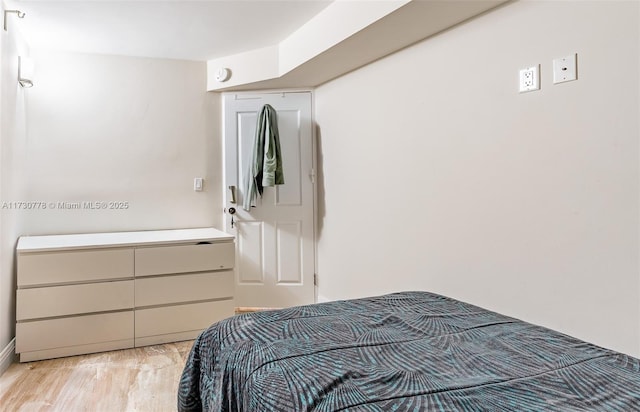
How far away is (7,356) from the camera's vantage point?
2.54 metres

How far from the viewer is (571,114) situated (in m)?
1.70

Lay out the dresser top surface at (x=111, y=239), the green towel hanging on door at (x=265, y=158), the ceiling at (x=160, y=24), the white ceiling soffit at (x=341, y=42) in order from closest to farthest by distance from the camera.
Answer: the white ceiling soffit at (x=341, y=42)
the ceiling at (x=160, y=24)
the dresser top surface at (x=111, y=239)
the green towel hanging on door at (x=265, y=158)

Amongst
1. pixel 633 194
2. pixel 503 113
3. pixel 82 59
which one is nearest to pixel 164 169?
pixel 82 59

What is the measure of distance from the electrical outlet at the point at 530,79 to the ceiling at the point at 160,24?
1294 millimetres

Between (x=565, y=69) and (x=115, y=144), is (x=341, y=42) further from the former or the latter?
(x=115, y=144)

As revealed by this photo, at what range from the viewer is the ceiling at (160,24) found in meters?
2.58

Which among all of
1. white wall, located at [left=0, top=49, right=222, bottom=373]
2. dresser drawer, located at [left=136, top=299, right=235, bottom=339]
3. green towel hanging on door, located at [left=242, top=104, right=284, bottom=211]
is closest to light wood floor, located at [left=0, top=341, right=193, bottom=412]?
dresser drawer, located at [left=136, top=299, right=235, bottom=339]

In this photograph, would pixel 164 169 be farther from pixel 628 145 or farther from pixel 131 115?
pixel 628 145

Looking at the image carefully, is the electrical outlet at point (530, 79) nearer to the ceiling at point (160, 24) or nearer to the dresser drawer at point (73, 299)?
the ceiling at point (160, 24)

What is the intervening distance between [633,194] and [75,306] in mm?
3044

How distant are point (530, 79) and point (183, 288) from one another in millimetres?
2498

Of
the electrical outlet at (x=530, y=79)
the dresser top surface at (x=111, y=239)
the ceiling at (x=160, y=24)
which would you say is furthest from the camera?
the dresser top surface at (x=111, y=239)

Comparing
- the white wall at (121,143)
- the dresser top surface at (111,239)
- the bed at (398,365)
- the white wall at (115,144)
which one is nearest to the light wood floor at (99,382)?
the dresser top surface at (111,239)

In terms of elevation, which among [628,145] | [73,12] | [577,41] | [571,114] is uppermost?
[73,12]
